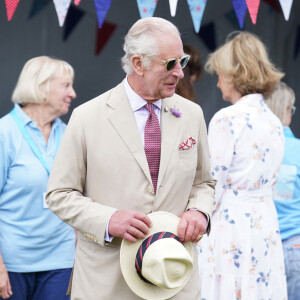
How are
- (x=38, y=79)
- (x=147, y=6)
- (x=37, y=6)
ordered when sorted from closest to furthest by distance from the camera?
(x=38, y=79) < (x=147, y=6) < (x=37, y=6)

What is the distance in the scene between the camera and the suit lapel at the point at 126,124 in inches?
99.5

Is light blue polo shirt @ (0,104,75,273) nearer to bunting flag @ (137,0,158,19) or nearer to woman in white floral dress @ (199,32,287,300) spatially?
woman in white floral dress @ (199,32,287,300)

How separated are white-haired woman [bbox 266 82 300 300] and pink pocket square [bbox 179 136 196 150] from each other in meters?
1.58

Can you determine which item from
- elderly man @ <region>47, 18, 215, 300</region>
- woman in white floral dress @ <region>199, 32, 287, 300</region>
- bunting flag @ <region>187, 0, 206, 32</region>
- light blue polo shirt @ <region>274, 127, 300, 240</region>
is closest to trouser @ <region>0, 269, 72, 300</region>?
woman in white floral dress @ <region>199, 32, 287, 300</region>

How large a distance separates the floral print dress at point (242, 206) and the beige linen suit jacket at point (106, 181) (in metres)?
0.91

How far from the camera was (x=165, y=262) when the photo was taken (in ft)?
7.73

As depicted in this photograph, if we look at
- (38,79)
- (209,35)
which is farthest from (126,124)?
(209,35)

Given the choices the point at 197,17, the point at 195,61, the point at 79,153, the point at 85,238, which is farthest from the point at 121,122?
the point at 195,61

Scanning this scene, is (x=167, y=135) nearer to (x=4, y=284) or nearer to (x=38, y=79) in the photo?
(x=4, y=284)

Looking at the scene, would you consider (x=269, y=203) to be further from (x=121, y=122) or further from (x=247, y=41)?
(x=121, y=122)

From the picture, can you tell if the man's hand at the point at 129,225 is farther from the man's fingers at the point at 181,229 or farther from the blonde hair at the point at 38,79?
the blonde hair at the point at 38,79

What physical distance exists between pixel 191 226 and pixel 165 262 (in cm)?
22

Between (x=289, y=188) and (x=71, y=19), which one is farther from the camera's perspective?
(x=71, y=19)

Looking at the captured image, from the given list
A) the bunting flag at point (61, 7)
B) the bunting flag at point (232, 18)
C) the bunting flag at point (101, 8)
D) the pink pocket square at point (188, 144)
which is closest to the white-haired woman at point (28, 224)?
the bunting flag at point (61, 7)
